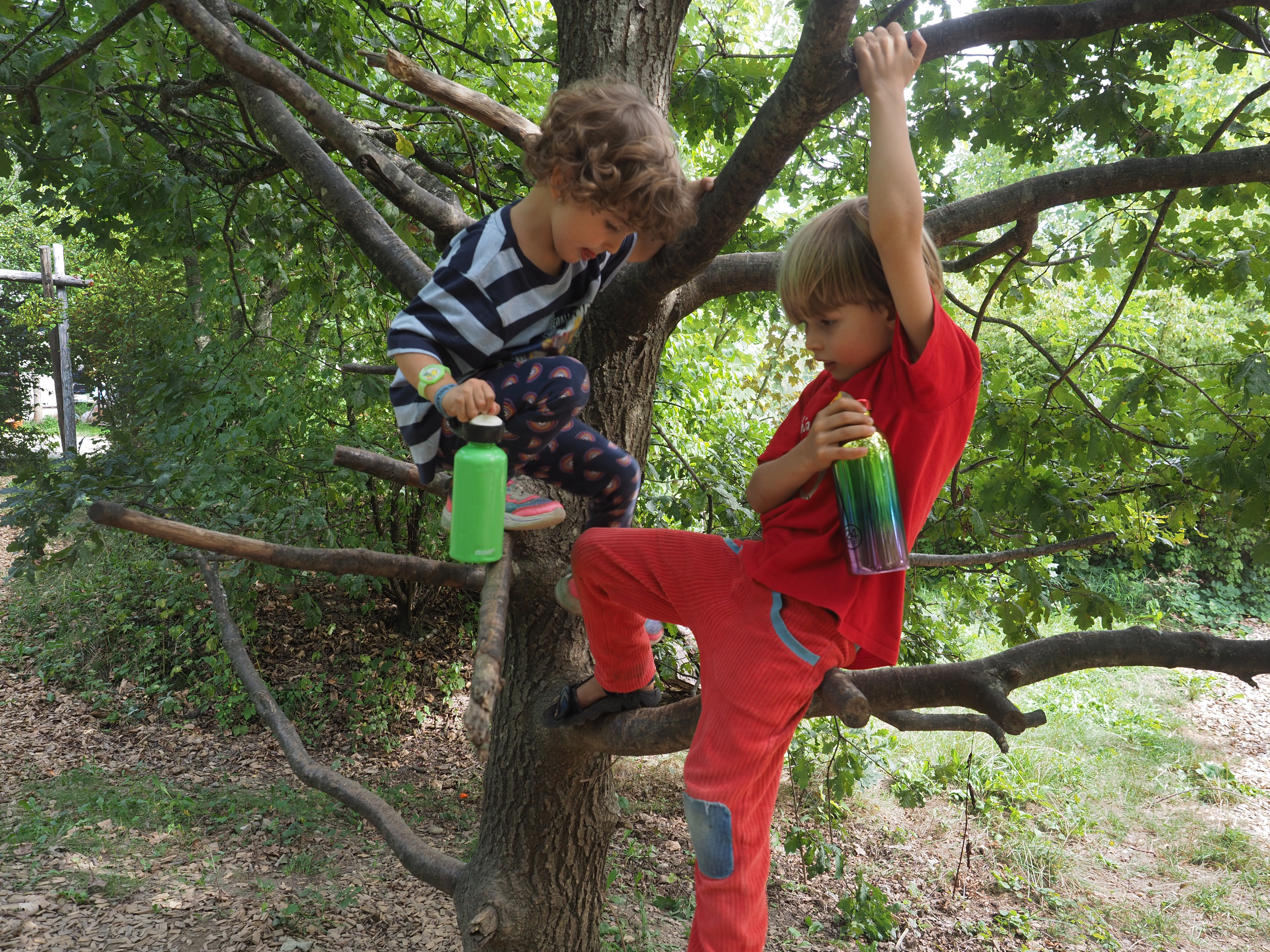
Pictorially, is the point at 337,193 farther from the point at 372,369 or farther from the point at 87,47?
the point at 87,47

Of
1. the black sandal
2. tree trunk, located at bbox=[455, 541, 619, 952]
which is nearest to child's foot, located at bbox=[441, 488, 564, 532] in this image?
tree trunk, located at bbox=[455, 541, 619, 952]

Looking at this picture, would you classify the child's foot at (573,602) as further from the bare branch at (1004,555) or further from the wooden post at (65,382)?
the wooden post at (65,382)

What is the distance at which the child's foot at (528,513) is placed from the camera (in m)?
1.94

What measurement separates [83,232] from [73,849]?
393cm

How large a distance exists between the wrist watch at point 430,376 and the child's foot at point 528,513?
0.37 m

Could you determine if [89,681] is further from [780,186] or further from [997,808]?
[997,808]

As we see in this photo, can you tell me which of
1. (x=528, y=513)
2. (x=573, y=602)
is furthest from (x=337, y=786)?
(x=528, y=513)

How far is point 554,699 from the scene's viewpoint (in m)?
2.32

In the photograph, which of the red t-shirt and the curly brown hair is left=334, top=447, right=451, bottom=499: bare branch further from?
the red t-shirt

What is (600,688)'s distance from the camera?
6.68 ft

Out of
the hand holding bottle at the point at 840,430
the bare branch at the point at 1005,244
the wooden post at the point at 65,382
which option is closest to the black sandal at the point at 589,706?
the hand holding bottle at the point at 840,430

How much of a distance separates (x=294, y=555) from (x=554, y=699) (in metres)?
0.87

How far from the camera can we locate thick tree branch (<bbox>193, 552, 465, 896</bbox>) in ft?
8.48

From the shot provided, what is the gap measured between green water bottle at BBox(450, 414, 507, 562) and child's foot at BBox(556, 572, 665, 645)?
43cm
